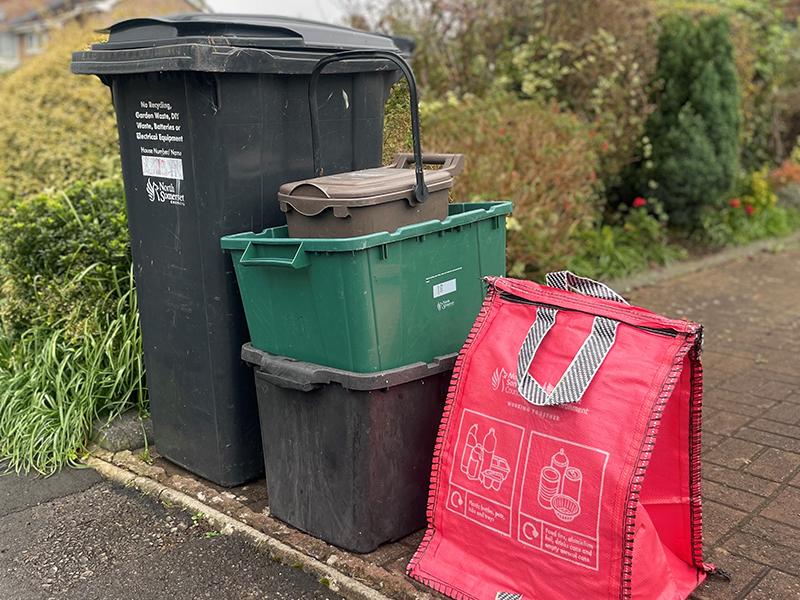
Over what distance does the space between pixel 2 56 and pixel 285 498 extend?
148ft

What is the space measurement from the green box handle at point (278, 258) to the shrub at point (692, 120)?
17.8 feet

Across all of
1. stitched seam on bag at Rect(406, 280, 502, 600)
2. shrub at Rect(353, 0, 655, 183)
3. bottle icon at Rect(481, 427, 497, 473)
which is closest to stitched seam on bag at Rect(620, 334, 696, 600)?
bottle icon at Rect(481, 427, 497, 473)

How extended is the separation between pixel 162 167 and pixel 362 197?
92 centimetres

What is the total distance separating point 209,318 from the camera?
10.8ft

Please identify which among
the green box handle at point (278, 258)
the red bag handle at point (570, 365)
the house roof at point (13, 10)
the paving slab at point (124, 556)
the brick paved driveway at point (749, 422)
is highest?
the house roof at point (13, 10)

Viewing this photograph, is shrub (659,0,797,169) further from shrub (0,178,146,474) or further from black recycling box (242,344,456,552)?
black recycling box (242,344,456,552)

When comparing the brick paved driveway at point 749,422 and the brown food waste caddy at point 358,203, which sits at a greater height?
the brown food waste caddy at point 358,203

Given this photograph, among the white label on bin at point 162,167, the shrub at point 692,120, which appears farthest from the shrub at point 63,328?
the shrub at point 692,120

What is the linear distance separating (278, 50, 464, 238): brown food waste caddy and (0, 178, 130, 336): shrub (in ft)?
5.23

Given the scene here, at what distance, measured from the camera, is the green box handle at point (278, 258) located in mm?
2762

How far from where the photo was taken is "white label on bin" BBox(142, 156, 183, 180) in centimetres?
321

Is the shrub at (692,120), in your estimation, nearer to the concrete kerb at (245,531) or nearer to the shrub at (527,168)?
the shrub at (527,168)

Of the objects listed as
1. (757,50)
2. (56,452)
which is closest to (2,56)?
(757,50)

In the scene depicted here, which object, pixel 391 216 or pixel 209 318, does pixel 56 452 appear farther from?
pixel 391 216
